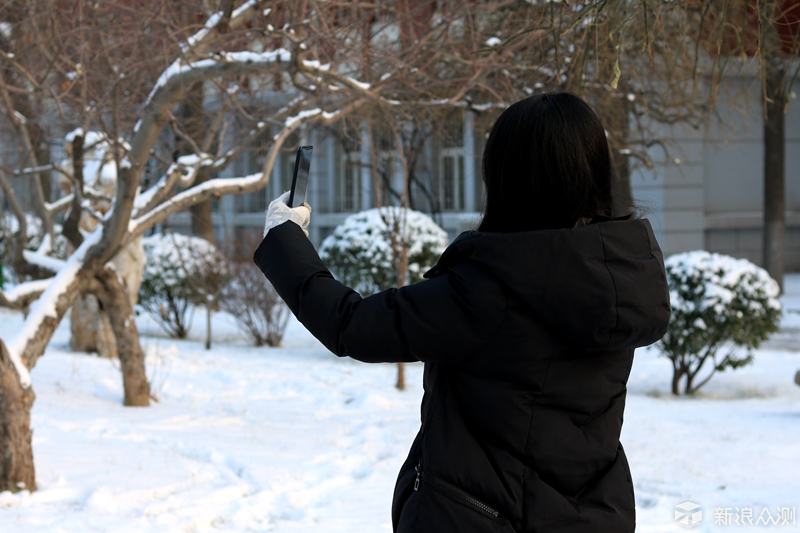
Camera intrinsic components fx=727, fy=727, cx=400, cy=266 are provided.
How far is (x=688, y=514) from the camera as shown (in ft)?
12.0

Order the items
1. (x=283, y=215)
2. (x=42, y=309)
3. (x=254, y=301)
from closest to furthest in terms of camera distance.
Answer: (x=283, y=215) → (x=42, y=309) → (x=254, y=301)

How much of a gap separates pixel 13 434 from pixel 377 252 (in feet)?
18.6

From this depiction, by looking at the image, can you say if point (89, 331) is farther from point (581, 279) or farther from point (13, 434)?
point (581, 279)

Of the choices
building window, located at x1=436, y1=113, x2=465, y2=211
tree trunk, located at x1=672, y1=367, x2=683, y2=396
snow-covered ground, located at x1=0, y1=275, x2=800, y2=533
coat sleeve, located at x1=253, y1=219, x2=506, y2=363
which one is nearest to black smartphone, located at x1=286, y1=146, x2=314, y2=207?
coat sleeve, located at x1=253, y1=219, x2=506, y2=363

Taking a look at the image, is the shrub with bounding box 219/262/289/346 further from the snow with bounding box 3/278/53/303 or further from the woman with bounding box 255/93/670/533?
the woman with bounding box 255/93/670/533

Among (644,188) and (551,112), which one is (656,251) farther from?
(644,188)

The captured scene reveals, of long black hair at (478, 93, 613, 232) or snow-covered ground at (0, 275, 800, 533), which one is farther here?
snow-covered ground at (0, 275, 800, 533)

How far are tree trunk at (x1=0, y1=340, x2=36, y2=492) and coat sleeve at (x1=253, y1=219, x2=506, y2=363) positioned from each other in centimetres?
269

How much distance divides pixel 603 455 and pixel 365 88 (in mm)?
3667

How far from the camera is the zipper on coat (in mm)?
1415

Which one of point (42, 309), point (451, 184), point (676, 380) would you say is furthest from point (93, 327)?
point (451, 184)

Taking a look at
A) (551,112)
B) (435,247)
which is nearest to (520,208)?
(551,112)

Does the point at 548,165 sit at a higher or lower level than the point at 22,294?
higher

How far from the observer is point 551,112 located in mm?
1435
